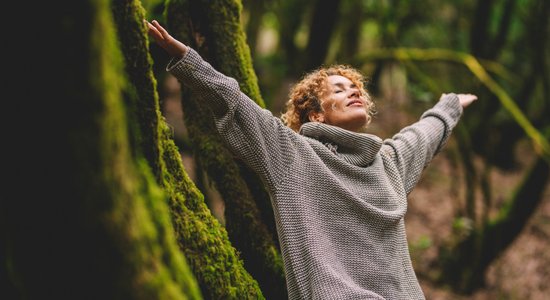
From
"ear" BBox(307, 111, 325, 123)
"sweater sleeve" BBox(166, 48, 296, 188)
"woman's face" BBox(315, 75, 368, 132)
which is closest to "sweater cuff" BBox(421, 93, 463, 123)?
"woman's face" BBox(315, 75, 368, 132)

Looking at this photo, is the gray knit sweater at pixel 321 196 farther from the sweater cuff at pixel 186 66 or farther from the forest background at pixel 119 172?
the forest background at pixel 119 172

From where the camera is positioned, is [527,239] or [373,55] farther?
[527,239]

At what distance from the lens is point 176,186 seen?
7.42 ft

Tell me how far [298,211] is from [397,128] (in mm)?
8972

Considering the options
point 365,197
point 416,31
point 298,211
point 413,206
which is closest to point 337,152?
point 365,197

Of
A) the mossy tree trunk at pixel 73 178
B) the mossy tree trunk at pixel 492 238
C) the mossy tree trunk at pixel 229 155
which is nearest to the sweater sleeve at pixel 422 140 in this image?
the mossy tree trunk at pixel 229 155

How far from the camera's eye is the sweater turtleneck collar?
262 cm

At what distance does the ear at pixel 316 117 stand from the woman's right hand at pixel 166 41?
2.93 feet

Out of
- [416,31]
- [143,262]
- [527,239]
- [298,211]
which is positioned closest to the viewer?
[143,262]

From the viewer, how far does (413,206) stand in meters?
9.83

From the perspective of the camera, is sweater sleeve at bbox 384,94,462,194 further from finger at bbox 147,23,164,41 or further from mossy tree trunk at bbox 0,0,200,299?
mossy tree trunk at bbox 0,0,200,299

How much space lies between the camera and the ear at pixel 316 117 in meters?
2.84

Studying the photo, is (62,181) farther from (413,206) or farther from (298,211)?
(413,206)

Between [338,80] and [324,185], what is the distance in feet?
2.35
